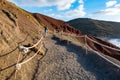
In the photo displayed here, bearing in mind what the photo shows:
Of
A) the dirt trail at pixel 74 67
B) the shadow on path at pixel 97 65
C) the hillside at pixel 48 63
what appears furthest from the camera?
the shadow on path at pixel 97 65

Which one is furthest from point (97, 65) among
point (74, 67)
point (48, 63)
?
point (48, 63)

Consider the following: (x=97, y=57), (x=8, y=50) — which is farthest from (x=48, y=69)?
(x=97, y=57)

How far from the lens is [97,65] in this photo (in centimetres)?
1581

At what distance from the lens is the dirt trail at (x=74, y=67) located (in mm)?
13891

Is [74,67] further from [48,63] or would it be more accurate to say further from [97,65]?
[48,63]

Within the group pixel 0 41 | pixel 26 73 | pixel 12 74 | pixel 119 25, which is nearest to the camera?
pixel 12 74

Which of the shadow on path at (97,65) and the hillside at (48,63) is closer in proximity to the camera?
the hillside at (48,63)

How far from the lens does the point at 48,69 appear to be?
48.6 ft

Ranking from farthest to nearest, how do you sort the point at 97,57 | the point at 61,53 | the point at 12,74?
1. the point at 61,53
2. the point at 97,57
3. the point at 12,74

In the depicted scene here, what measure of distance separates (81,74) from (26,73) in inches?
119

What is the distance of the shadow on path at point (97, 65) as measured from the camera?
1407 centimetres

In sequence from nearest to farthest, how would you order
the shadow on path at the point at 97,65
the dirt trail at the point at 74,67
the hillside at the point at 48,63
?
1. the hillside at the point at 48,63
2. the dirt trail at the point at 74,67
3. the shadow on path at the point at 97,65

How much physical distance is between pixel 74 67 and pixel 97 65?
4.81 feet

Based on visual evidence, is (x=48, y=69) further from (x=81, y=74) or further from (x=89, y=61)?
(x=89, y=61)
